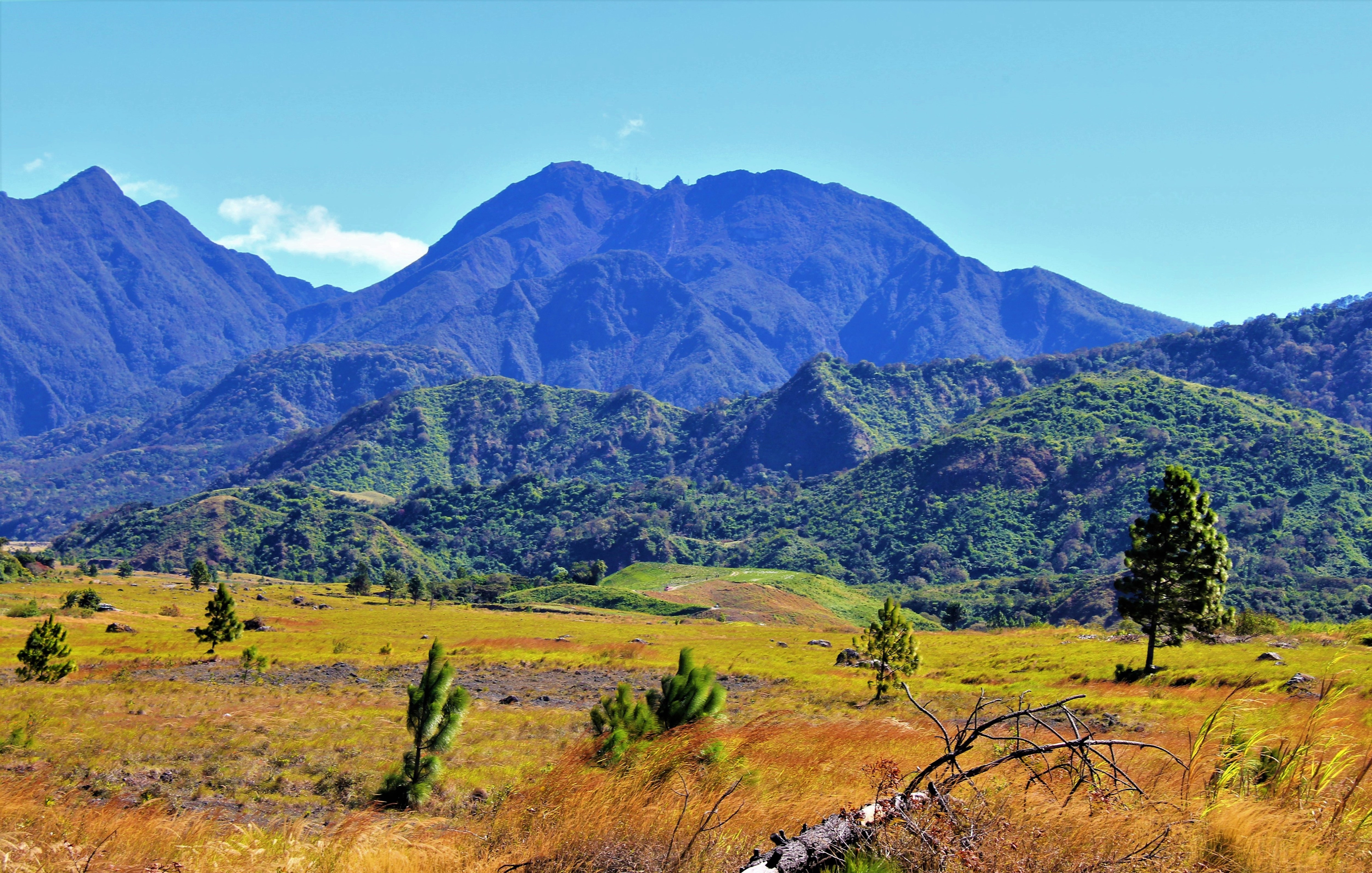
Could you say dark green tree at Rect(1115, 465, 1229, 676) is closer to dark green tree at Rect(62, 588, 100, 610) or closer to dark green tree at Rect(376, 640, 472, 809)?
dark green tree at Rect(376, 640, 472, 809)

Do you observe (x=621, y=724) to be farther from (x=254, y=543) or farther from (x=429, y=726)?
(x=254, y=543)

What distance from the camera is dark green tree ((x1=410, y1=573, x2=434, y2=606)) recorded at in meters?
111

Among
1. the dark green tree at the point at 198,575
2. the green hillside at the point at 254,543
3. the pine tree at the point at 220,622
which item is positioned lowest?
the green hillside at the point at 254,543

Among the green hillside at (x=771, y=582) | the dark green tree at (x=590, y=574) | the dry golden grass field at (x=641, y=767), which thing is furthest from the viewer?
the dark green tree at (x=590, y=574)

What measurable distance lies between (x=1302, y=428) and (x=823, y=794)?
8823 inches

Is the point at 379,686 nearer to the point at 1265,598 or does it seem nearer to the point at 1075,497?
the point at 1265,598

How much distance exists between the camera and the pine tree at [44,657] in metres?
30.5

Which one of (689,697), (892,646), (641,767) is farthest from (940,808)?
(892,646)

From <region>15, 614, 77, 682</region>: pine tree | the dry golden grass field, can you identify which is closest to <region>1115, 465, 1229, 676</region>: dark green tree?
the dry golden grass field

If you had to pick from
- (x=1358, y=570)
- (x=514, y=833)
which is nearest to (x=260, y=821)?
(x=514, y=833)

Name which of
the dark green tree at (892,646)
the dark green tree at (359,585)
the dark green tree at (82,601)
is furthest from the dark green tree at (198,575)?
the dark green tree at (892,646)

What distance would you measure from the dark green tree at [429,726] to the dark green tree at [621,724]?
7.09 feet

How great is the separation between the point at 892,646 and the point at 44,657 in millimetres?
32437

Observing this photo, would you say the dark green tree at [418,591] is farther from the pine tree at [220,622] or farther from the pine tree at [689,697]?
the pine tree at [689,697]
